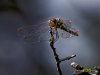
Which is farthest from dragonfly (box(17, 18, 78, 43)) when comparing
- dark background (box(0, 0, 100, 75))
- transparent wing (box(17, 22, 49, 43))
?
dark background (box(0, 0, 100, 75))

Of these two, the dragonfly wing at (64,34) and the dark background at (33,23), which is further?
the dark background at (33,23)

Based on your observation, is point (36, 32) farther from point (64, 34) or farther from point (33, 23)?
point (33, 23)

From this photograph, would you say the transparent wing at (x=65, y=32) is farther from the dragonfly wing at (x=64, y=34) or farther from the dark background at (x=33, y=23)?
the dark background at (x=33, y=23)

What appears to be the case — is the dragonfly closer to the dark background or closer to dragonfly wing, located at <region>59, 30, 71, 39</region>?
dragonfly wing, located at <region>59, 30, 71, 39</region>

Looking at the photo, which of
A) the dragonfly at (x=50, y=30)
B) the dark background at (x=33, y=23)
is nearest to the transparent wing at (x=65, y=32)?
the dragonfly at (x=50, y=30)

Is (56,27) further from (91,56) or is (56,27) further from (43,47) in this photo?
(91,56)
